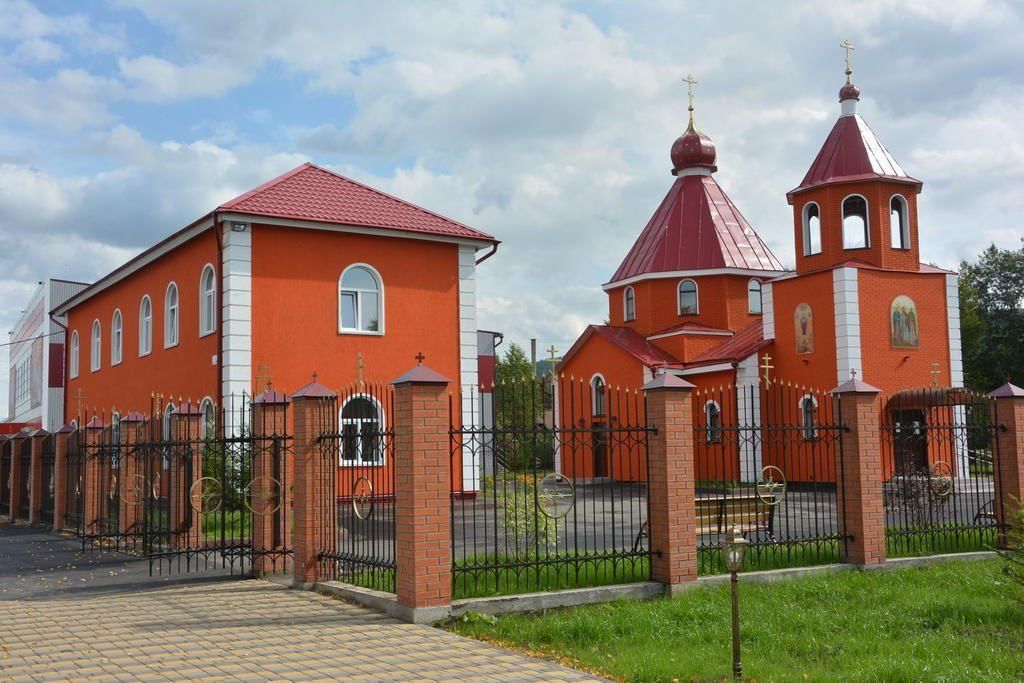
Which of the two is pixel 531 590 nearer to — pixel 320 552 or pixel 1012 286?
pixel 320 552

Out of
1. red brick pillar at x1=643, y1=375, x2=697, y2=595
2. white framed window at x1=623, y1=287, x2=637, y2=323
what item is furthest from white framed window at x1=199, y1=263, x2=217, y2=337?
white framed window at x1=623, y1=287, x2=637, y2=323

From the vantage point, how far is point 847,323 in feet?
78.0

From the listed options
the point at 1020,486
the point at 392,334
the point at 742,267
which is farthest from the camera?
the point at 742,267

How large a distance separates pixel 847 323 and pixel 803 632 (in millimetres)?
17575

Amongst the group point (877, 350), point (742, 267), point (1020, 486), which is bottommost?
point (1020, 486)

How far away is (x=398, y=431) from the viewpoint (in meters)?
8.37

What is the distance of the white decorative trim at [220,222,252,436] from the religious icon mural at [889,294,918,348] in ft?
51.8

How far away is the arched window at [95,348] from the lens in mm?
27742

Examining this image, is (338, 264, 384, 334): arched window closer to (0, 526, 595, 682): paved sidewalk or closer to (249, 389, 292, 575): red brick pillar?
(249, 389, 292, 575): red brick pillar

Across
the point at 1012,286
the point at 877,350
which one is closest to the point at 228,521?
the point at 877,350

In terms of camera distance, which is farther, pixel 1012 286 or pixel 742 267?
pixel 1012 286

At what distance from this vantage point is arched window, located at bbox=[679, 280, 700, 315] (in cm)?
3062

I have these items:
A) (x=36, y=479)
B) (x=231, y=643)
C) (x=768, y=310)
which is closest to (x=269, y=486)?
(x=231, y=643)

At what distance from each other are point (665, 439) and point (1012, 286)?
1667 inches
